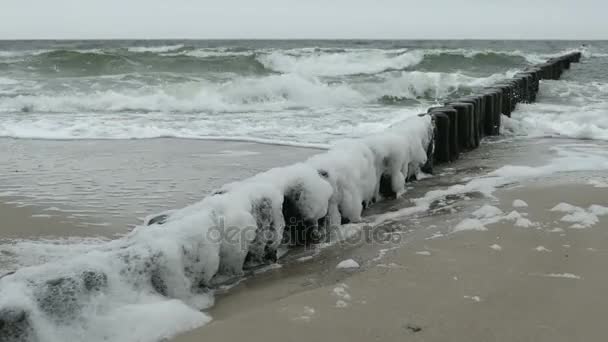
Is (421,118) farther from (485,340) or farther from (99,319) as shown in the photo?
(99,319)

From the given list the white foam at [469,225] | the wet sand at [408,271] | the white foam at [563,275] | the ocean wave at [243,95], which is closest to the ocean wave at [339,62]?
the ocean wave at [243,95]

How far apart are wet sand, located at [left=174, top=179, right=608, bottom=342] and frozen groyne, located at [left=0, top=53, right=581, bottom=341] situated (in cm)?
25

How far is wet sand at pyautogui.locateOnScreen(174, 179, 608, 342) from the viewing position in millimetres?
2273

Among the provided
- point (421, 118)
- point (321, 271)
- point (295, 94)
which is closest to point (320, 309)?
point (321, 271)

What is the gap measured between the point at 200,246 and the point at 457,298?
1.10m

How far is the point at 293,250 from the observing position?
346 cm

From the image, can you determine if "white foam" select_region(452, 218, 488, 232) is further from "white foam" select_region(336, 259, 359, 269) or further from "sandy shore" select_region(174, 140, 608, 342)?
"white foam" select_region(336, 259, 359, 269)

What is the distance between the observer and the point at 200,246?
2738 millimetres

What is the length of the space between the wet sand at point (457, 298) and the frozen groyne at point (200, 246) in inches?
9.9

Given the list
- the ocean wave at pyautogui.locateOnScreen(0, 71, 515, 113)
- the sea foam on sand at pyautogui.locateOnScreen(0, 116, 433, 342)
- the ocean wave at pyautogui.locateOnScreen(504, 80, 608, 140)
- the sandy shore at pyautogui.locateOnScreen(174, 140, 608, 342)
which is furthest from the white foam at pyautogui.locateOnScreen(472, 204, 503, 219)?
the ocean wave at pyautogui.locateOnScreen(0, 71, 515, 113)

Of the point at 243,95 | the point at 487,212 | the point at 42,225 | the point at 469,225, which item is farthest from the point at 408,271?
the point at 243,95

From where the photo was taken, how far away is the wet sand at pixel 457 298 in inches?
89.5

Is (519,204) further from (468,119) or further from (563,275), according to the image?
(468,119)

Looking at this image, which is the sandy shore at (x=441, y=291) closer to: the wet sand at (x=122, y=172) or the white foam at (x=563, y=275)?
the white foam at (x=563, y=275)
